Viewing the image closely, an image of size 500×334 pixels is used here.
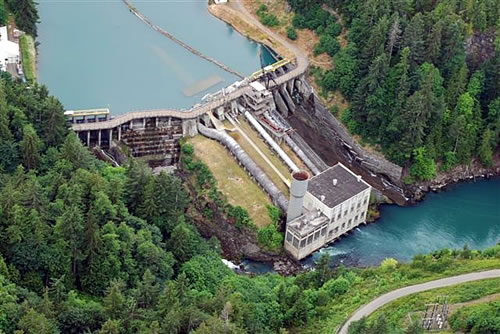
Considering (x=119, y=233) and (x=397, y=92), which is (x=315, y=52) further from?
(x=119, y=233)

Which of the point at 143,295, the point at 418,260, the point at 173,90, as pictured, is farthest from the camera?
the point at 173,90

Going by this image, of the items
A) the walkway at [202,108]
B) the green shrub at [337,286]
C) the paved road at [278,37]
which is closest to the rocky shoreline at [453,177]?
the walkway at [202,108]

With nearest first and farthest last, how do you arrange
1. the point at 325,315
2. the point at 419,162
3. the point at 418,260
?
the point at 325,315
the point at 418,260
the point at 419,162

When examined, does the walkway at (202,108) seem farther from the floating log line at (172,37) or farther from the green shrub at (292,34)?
the floating log line at (172,37)

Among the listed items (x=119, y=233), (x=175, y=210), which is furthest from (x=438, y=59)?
(x=119, y=233)

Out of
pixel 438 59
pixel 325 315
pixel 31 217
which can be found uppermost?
pixel 438 59

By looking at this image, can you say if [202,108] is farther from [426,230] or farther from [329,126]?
[426,230]

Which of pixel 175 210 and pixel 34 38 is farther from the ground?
pixel 34 38
